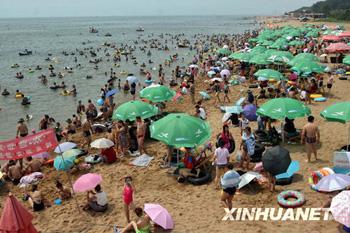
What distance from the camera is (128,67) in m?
37.7

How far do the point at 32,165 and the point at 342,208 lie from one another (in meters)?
9.48

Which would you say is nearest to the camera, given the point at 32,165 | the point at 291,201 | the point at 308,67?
the point at 291,201

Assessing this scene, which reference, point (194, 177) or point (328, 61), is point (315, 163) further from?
point (328, 61)

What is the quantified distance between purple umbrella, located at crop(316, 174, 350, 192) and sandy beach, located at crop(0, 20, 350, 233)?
72 cm

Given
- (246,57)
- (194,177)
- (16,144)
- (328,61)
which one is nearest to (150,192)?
(194,177)

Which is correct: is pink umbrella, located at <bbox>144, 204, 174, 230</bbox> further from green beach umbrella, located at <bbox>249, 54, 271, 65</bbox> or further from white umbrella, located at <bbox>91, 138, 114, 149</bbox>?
green beach umbrella, located at <bbox>249, 54, 271, 65</bbox>

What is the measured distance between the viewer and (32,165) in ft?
39.3

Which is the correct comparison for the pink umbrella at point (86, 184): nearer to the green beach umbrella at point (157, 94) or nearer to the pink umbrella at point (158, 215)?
the pink umbrella at point (158, 215)

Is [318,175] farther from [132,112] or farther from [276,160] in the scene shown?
[132,112]

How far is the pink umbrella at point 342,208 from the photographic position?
6.36 metres

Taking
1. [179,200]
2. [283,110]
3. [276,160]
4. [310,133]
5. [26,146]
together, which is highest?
[283,110]

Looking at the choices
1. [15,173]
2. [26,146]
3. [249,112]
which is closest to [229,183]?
[26,146]

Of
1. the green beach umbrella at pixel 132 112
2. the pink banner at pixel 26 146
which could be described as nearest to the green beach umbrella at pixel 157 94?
the green beach umbrella at pixel 132 112

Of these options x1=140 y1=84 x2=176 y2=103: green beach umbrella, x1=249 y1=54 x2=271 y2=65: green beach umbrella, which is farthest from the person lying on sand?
x1=249 y1=54 x2=271 y2=65: green beach umbrella
